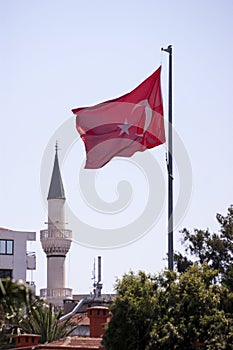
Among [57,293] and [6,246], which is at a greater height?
[6,246]

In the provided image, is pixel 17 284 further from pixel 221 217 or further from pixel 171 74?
pixel 221 217

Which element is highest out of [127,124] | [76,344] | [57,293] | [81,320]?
[127,124]

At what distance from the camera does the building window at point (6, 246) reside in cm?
8050

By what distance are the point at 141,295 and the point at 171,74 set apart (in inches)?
285

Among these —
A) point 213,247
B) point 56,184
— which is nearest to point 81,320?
point 213,247

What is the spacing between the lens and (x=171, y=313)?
2988 centimetres

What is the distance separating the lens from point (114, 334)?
30.0m

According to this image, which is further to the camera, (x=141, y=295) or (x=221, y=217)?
(x=221, y=217)

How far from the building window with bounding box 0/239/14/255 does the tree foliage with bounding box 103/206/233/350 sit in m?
50.0

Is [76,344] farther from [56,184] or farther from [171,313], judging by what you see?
[56,184]

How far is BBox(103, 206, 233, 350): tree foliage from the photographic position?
29.0 metres

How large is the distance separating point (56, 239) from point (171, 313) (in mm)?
66421

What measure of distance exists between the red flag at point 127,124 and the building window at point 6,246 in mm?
48939

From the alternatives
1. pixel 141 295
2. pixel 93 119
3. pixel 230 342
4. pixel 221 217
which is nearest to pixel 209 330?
pixel 230 342
